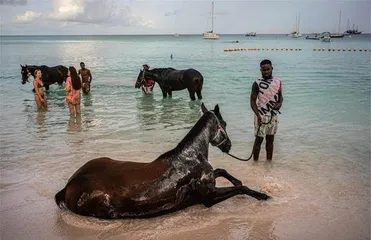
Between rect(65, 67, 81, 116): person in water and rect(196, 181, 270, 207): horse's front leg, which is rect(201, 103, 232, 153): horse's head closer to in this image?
rect(196, 181, 270, 207): horse's front leg

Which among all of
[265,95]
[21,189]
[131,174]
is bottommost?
[21,189]

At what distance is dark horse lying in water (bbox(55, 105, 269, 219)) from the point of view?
520 centimetres

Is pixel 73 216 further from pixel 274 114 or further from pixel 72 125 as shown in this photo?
pixel 72 125

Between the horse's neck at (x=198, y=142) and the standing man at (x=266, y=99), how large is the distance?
1.94 metres

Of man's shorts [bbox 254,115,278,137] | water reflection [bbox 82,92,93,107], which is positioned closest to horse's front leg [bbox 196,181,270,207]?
man's shorts [bbox 254,115,278,137]

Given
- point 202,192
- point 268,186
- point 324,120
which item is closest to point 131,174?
point 202,192

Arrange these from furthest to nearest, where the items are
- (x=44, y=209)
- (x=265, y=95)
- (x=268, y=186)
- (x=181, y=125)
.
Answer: (x=181, y=125)
(x=265, y=95)
(x=268, y=186)
(x=44, y=209)

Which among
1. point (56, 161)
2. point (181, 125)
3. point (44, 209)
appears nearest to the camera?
point (44, 209)

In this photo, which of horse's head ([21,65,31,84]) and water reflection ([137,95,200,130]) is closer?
water reflection ([137,95,200,130])

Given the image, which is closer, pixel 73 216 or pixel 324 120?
pixel 73 216

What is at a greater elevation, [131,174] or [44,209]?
[131,174]

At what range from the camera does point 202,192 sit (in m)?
5.60

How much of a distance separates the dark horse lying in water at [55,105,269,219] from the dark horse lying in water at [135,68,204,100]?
12.2 metres

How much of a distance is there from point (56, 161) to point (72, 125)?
13.9 feet
